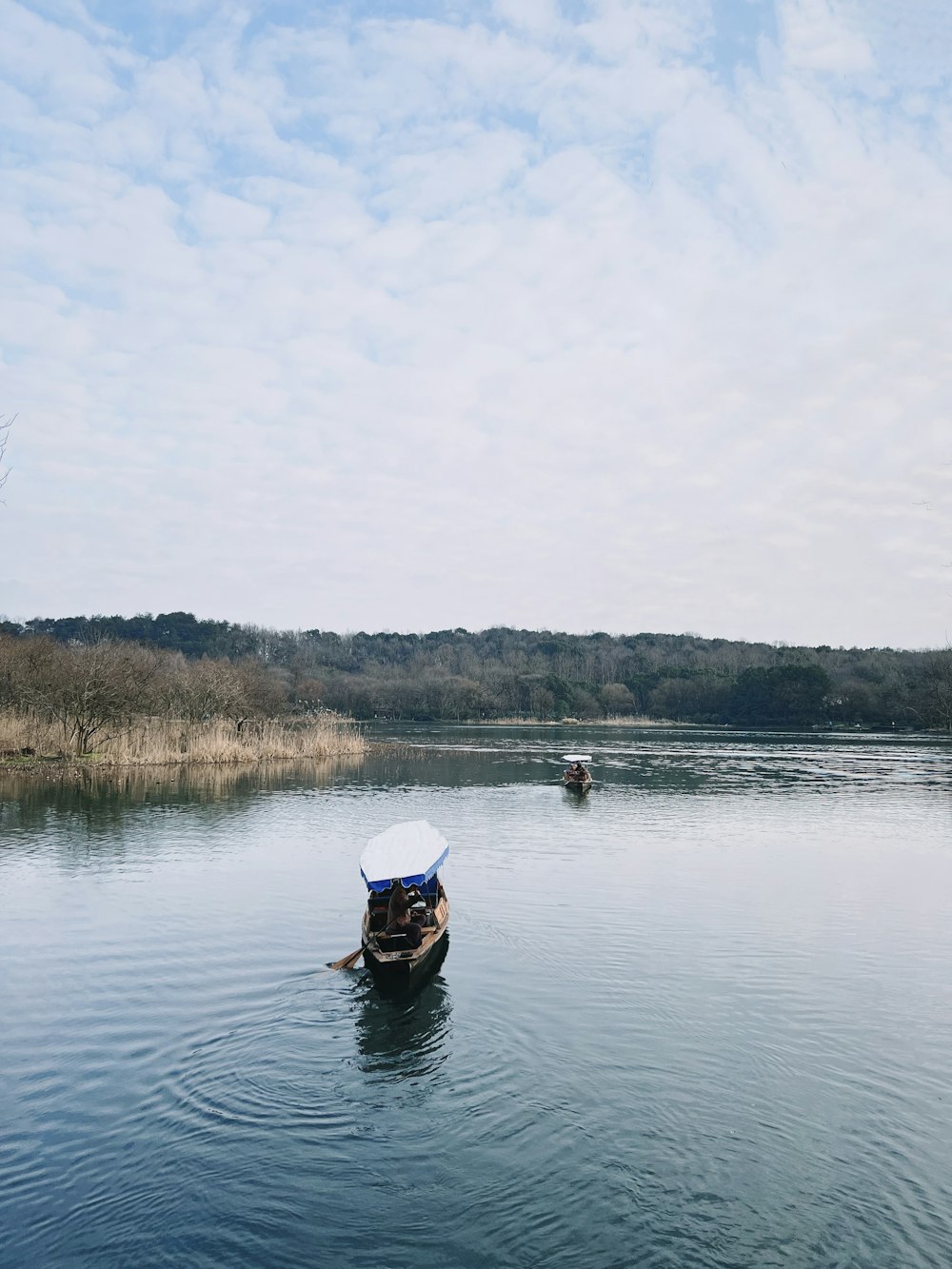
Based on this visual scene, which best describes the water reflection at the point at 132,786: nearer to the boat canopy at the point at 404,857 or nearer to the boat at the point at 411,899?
the boat canopy at the point at 404,857

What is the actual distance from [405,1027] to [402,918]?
7.86ft

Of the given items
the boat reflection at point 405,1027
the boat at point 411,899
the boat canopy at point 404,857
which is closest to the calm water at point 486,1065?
the boat reflection at point 405,1027

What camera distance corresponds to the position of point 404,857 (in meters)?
16.2

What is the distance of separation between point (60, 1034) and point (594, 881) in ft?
42.6

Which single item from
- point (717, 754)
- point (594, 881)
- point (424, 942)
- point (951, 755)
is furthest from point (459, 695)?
point (424, 942)

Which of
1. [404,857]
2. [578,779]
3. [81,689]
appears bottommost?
[578,779]

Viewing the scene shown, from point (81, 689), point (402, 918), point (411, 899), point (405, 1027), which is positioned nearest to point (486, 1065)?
point (405, 1027)

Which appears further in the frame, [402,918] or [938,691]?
[938,691]

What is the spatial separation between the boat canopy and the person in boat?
1.05 ft

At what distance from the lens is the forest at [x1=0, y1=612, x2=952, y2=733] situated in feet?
330

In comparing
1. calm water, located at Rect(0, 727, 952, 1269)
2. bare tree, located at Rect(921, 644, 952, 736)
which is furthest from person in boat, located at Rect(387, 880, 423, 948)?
bare tree, located at Rect(921, 644, 952, 736)

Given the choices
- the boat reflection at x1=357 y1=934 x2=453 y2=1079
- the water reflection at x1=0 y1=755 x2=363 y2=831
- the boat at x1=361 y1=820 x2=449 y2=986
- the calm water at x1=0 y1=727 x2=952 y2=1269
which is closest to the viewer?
the calm water at x1=0 y1=727 x2=952 y2=1269

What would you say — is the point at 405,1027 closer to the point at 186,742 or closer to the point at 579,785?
the point at 579,785

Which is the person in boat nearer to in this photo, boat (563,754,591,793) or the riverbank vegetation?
boat (563,754,591,793)
